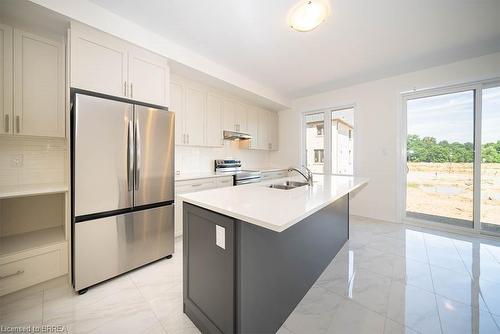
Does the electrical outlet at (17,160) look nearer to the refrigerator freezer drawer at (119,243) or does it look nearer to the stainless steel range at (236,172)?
the refrigerator freezer drawer at (119,243)

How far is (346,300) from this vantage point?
168 cm

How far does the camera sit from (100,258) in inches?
73.0

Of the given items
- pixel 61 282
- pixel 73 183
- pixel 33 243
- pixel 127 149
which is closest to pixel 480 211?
pixel 127 149

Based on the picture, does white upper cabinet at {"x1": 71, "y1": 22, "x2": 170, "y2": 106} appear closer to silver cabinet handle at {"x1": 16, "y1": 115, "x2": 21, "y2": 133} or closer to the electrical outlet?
silver cabinet handle at {"x1": 16, "y1": 115, "x2": 21, "y2": 133}

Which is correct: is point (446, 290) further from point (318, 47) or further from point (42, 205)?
point (42, 205)

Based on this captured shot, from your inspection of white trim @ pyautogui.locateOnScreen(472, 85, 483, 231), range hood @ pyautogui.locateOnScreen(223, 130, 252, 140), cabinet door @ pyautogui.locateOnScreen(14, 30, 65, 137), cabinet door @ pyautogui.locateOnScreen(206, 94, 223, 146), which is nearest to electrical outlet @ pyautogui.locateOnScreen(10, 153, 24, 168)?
cabinet door @ pyautogui.locateOnScreen(14, 30, 65, 137)

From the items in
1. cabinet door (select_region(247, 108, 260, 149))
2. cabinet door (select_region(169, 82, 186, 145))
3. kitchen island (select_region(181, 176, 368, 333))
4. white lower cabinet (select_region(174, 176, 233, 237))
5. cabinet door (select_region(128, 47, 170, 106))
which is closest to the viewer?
kitchen island (select_region(181, 176, 368, 333))

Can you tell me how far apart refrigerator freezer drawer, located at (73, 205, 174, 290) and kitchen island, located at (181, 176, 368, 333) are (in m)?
0.89

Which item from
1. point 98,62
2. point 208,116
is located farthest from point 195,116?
point 98,62

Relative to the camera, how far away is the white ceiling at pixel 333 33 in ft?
6.48

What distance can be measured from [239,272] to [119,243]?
1512mm

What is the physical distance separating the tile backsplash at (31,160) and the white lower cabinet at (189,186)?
1.31m

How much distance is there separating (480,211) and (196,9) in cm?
486

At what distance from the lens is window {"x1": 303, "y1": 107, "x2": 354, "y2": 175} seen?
4.30 meters
